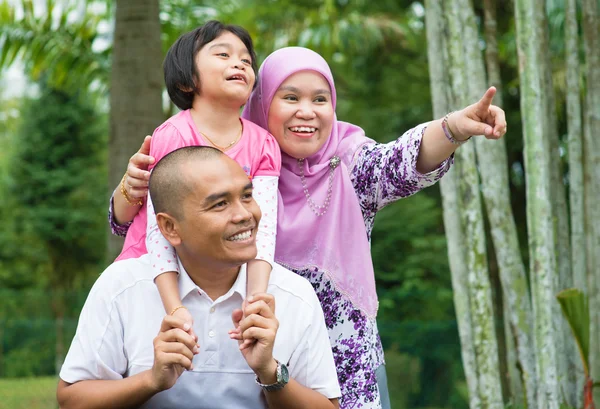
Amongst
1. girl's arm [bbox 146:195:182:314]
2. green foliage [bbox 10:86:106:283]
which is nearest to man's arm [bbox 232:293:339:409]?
girl's arm [bbox 146:195:182:314]

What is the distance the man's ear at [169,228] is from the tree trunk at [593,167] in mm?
3117

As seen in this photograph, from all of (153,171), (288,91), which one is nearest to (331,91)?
(288,91)

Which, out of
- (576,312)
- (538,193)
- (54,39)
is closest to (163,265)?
(538,193)

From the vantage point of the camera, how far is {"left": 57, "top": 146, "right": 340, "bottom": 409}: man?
7.04 ft

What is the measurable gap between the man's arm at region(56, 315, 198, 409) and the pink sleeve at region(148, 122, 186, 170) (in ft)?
2.14

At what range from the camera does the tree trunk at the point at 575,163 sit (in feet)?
14.7

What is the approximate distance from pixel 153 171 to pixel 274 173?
0.38 m

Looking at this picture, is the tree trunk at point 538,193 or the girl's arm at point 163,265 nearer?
the girl's arm at point 163,265

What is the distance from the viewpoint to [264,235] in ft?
7.77

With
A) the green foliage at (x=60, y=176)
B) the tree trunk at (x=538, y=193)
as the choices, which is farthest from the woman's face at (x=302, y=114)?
the green foliage at (x=60, y=176)

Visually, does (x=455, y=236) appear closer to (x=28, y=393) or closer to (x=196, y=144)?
(x=196, y=144)

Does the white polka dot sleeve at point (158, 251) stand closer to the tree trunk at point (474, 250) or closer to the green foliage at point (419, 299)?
the tree trunk at point (474, 250)

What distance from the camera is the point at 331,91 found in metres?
2.63

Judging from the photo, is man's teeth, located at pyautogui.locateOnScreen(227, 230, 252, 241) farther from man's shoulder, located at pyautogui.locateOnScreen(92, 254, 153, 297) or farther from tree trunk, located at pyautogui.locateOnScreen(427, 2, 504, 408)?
tree trunk, located at pyautogui.locateOnScreen(427, 2, 504, 408)
